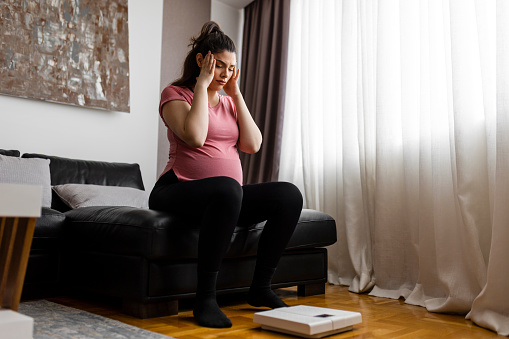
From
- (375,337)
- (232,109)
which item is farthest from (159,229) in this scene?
(375,337)

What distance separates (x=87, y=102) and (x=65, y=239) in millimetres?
1229

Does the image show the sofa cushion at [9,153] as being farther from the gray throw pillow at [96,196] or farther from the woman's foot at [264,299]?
the woman's foot at [264,299]

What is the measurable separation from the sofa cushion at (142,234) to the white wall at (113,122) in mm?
994

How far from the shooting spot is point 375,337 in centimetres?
158

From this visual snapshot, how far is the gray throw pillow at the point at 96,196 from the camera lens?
2.55 metres

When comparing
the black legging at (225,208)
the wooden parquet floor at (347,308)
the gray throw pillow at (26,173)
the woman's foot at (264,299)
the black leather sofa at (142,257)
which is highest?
the gray throw pillow at (26,173)

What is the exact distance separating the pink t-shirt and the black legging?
64mm

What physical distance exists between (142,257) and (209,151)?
0.47m

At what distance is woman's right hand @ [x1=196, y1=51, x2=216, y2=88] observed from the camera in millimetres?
1872

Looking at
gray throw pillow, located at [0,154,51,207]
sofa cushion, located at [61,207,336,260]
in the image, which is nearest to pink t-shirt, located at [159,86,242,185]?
sofa cushion, located at [61,207,336,260]

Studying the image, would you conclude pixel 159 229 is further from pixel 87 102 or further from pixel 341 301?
pixel 87 102

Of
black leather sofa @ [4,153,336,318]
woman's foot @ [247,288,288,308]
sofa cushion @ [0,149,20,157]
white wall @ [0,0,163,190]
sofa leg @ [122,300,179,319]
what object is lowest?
sofa leg @ [122,300,179,319]

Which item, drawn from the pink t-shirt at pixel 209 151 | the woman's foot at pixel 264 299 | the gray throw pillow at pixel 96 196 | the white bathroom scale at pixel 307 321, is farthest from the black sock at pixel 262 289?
the gray throw pillow at pixel 96 196

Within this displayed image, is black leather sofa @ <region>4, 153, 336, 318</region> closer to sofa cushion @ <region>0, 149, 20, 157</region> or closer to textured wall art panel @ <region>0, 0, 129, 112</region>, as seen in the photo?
sofa cushion @ <region>0, 149, 20, 157</region>
